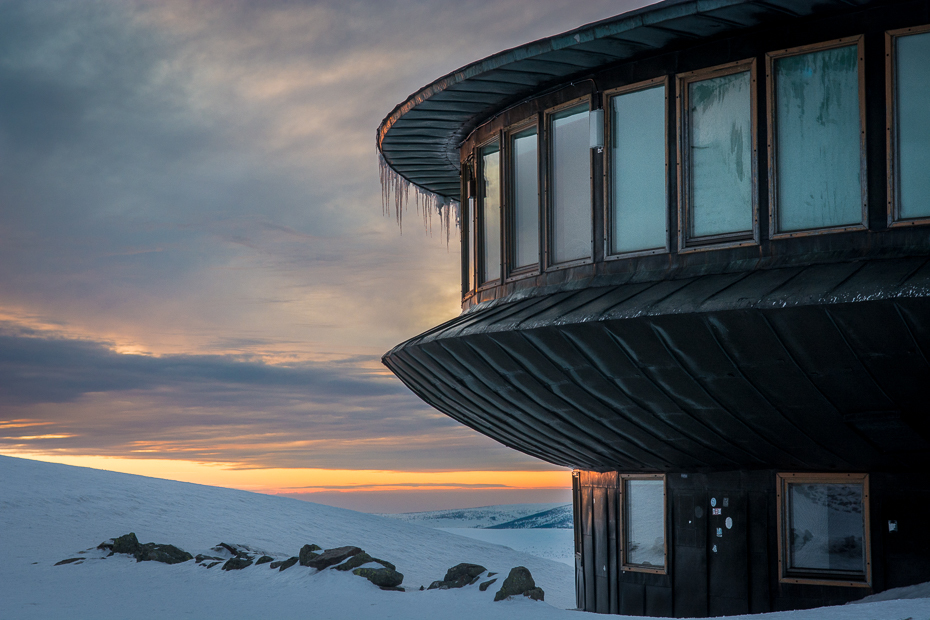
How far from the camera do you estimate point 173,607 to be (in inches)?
465

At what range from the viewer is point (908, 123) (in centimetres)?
877

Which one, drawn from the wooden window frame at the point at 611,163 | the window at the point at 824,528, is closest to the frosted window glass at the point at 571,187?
the wooden window frame at the point at 611,163

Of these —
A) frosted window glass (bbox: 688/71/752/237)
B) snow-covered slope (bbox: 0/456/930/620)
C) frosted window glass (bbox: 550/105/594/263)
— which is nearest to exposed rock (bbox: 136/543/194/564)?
snow-covered slope (bbox: 0/456/930/620)

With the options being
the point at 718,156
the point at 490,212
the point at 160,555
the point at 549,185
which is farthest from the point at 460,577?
the point at 718,156

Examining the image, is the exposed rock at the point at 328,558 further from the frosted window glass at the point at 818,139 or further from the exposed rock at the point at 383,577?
the frosted window glass at the point at 818,139

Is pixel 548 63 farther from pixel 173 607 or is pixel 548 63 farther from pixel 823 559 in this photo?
pixel 173 607

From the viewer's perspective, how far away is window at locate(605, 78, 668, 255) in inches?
399

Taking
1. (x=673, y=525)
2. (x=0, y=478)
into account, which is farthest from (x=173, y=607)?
(x=0, y=478)

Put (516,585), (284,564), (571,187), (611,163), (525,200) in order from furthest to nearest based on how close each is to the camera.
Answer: (284,564)
(525,200)
(516,585)
(571,187)
(611,163)

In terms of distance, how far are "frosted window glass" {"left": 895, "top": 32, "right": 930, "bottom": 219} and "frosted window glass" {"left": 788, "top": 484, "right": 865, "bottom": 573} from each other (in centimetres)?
363

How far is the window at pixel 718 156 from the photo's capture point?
951cm

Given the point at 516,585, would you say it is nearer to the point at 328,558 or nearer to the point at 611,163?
the point at 328,558

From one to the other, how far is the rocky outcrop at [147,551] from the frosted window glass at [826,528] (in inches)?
438

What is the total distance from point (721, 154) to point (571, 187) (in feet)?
6.78
